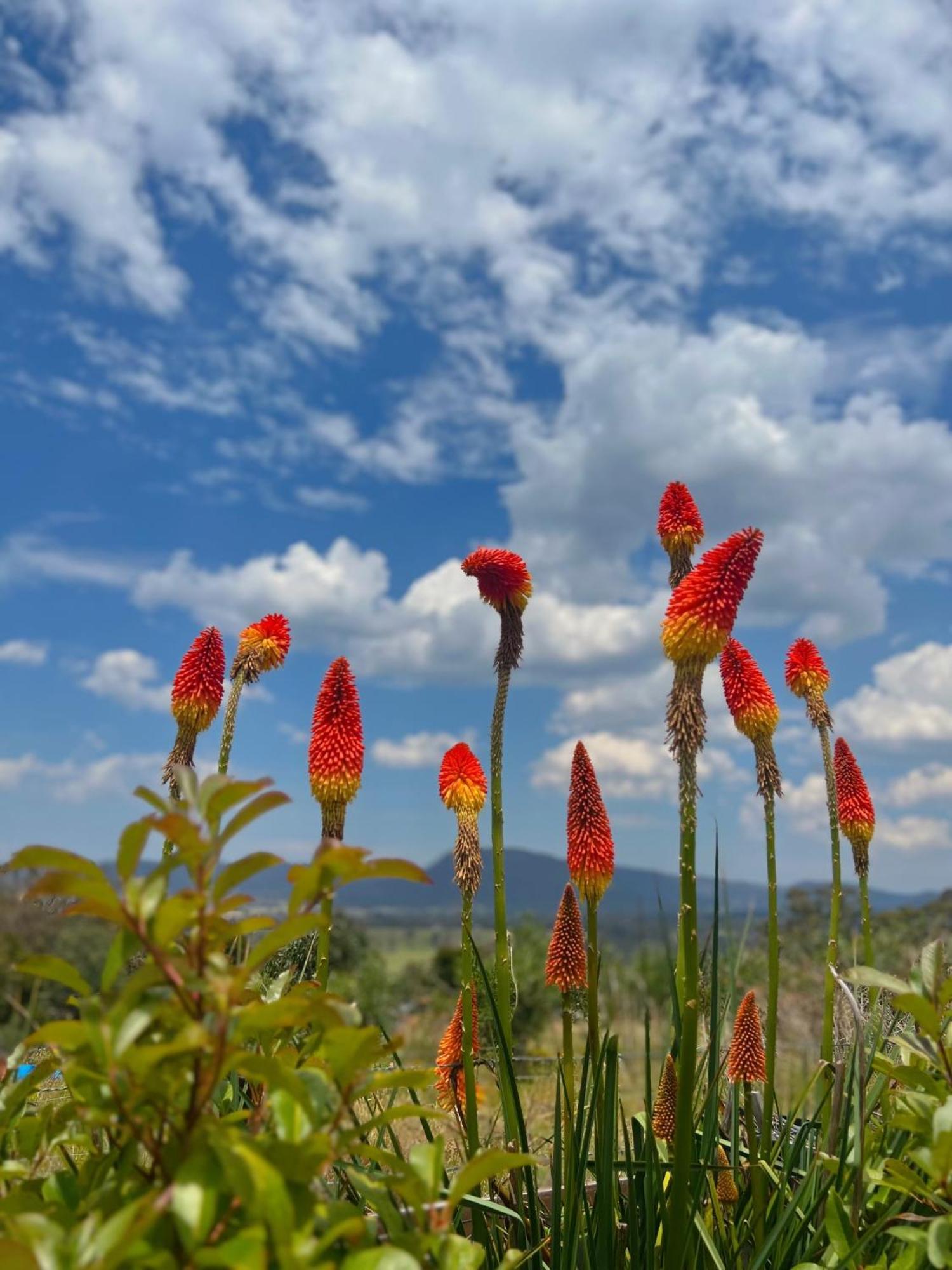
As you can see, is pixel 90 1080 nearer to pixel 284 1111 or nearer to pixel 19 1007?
pixel 284 1111

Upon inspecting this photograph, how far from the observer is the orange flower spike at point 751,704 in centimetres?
415

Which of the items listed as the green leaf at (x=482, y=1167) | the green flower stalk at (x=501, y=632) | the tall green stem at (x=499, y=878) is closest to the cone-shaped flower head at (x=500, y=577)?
the green flower stalk at (x=501, y=632)

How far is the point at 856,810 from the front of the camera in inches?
198

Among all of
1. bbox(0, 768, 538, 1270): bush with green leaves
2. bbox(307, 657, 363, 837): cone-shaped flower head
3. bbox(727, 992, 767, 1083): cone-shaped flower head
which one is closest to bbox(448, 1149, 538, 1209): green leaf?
bbox(0, 768, 538, 1270): bush with green leaves

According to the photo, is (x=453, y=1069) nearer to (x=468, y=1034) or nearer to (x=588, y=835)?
(x=468, y=1034)

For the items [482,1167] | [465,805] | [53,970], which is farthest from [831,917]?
[53,970]

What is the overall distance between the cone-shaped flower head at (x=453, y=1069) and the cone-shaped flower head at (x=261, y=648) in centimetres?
190

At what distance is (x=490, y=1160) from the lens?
1.70m

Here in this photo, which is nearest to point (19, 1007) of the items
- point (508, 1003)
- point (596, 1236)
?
point (508, 1003)

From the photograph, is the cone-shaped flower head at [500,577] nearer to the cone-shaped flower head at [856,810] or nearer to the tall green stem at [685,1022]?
the tall green stem at [685,1022]

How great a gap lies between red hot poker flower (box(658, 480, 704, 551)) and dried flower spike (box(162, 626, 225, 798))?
1959 mm

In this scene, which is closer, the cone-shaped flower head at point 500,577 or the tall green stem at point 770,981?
the tall green stem at point 770,981

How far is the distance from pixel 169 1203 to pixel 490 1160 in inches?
21.8

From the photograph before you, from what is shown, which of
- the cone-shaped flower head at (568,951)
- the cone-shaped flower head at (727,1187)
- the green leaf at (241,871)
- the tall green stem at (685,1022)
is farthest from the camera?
the cone-shaped flower head at (568,951)
